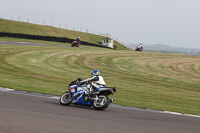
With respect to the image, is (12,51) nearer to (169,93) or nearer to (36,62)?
(36,62)

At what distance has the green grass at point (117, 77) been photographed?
14.6m

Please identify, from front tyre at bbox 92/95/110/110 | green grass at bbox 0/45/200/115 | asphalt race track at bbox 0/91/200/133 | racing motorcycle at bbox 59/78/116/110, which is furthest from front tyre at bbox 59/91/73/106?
green grass at bbox 0/45/200/115

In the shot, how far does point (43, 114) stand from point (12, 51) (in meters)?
23.7

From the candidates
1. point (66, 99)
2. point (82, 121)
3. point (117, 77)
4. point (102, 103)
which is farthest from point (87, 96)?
point (117, 77)

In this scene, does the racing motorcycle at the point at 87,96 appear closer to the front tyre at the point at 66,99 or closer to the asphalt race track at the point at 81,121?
the front tyre at the point at 66,99

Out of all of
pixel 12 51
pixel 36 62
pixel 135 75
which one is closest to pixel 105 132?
pixel 135 75

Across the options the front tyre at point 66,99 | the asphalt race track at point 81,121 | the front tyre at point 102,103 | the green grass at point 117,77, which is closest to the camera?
the asphalt race track at point 81,121

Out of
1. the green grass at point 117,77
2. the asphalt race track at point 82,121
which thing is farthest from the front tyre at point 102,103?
the green grass at point 117,77

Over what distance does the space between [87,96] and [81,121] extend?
2891mm

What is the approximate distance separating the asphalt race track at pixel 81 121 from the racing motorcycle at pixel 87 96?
674 millimetres

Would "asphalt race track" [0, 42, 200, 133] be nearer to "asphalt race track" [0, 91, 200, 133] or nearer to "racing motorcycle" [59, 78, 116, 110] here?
"asphalt race track" [0, 91, 200, 133]

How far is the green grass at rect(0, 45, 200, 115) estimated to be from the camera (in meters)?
14.6

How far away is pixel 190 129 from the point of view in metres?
8.23

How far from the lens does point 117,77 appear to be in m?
22.2
